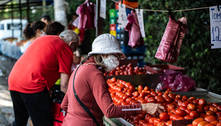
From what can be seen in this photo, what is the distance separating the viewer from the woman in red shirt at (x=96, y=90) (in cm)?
241

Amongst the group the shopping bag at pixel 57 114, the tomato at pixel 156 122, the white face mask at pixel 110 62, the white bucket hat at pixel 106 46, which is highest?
the white bucket hat at pixel 106 46

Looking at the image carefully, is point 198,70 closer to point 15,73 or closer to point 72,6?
point 15,73

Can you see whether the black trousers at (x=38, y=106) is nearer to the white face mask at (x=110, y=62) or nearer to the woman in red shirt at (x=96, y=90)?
the woman in red shirt at (x=96, y=90)

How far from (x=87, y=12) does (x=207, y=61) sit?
3.14 m

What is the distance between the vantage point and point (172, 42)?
13.3 feet

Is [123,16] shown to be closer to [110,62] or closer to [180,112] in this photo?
[180,112]

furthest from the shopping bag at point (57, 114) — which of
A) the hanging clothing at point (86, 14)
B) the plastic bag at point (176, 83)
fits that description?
the hanging clothing at point (86, 14)

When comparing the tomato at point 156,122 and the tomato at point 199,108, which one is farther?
the tomato at point 199,108

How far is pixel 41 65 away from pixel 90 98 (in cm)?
119

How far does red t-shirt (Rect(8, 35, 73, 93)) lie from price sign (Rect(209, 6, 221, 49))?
1891mm

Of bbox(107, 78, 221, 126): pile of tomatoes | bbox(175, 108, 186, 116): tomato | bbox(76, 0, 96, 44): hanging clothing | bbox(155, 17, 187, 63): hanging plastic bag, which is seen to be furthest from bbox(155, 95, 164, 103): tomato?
bbox(76, 0, 96, 44): hanging clothing

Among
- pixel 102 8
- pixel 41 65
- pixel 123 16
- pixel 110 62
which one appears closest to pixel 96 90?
pixel 110 62

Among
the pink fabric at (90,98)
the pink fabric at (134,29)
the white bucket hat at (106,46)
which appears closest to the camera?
the pink fabric at (90,98)

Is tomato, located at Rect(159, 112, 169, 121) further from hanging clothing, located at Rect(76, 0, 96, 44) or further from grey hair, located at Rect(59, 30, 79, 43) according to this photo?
hanging clothing, located at Rect(76, 0, 96, 44)
